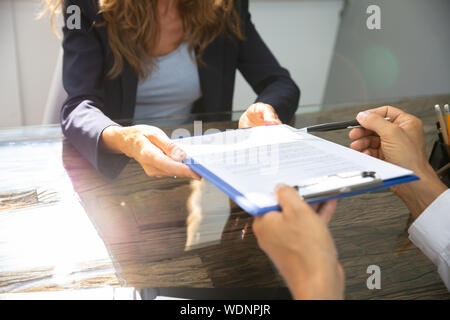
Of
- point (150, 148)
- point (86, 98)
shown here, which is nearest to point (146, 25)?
point (86, 98)

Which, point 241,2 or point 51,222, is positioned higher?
point 241,2

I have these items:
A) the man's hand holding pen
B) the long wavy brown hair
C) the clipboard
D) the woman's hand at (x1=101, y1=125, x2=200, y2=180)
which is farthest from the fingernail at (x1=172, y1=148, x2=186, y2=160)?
the long wavy brown hair

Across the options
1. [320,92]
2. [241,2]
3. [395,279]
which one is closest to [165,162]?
[395,279]

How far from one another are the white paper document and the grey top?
0.56 m

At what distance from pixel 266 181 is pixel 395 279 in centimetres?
23

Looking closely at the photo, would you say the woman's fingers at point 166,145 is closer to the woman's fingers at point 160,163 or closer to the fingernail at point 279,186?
the woman's fingers at point 160,163

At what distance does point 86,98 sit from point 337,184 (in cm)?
75

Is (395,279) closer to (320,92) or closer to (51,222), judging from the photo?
(51,222)

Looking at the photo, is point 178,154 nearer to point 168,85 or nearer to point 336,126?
point 336,126

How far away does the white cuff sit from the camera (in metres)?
0.56

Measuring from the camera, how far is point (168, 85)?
4.06ft

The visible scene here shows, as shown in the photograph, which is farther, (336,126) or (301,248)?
(336,126)

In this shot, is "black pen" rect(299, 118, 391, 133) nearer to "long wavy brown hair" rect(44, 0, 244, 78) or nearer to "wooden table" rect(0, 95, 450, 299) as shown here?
"wooden table" rect(0, 95, 450, 299)
